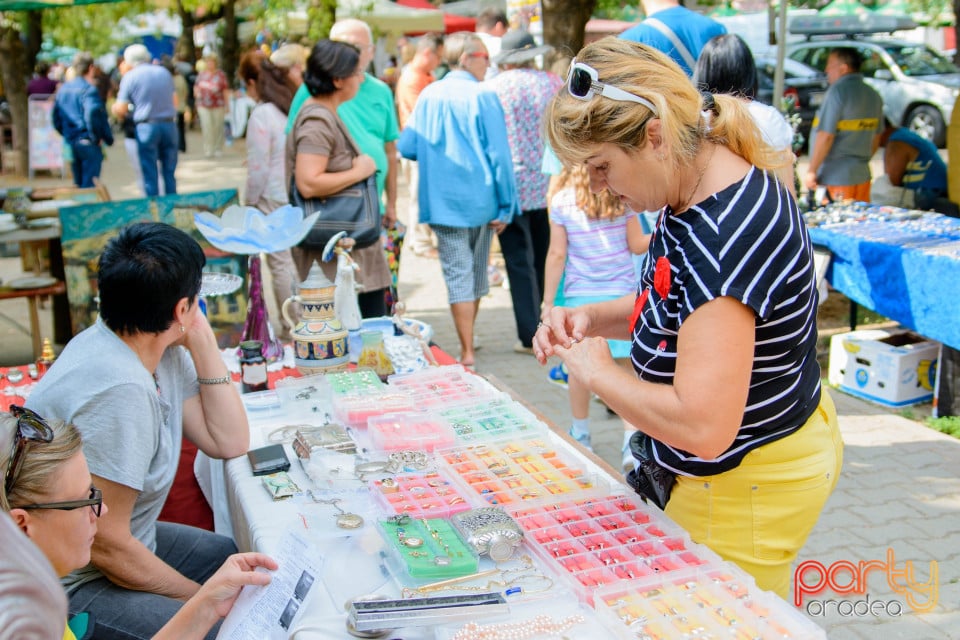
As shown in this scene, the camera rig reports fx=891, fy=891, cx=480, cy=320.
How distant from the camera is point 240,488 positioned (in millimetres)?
2182

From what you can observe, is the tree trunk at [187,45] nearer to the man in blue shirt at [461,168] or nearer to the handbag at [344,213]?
the man in blue shirt at [461,168]

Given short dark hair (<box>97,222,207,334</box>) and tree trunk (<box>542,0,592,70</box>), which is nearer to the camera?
short dark hair (<box>97,222,207,334</box>)

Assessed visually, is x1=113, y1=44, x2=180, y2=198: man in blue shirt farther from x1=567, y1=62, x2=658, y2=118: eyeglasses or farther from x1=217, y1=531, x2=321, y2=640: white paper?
x1=567, y1=62, x2=658, y2=118: eyeglasses

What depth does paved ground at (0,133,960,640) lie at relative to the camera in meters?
2.88

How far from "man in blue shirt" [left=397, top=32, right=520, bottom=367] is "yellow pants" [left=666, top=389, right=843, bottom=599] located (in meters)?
3.39

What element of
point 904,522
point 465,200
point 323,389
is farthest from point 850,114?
point 323,389

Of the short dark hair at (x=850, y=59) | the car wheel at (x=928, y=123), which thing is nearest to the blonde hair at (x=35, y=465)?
the short dark hair at (x=850, y=59)

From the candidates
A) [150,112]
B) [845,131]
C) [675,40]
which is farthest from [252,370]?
[150,112]

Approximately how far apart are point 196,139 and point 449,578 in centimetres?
2029

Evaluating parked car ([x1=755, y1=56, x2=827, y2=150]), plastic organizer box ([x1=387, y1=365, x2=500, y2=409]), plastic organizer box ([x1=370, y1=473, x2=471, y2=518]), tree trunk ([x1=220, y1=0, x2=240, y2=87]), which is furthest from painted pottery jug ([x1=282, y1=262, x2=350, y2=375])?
tree trunk ([x1=220, y1=0, x2=240, y2=87])

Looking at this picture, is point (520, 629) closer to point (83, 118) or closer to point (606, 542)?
point (606, 542)

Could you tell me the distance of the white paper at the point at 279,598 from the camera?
1.61 meters

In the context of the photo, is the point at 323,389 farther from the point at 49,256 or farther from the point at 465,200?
the point at 49,256

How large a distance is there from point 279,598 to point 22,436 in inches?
21.2
